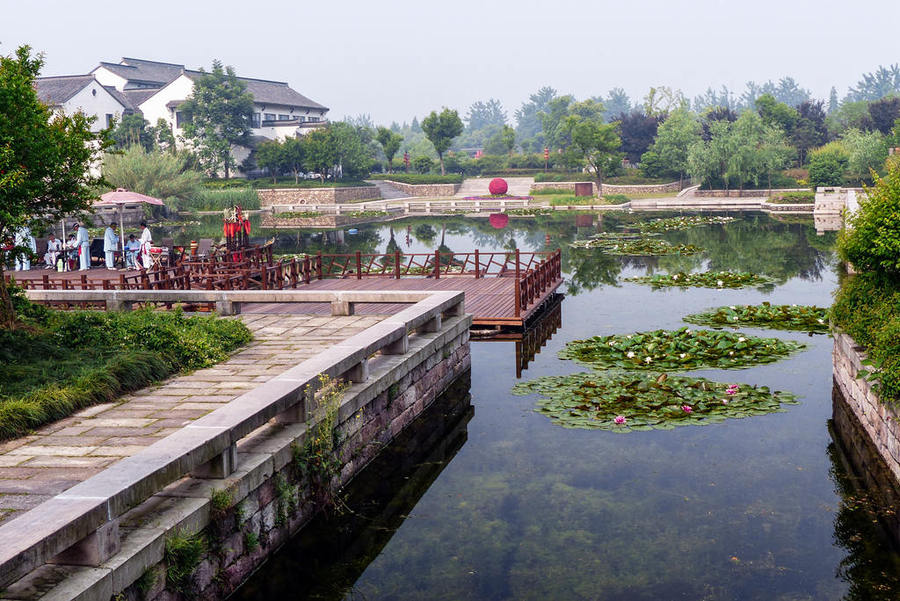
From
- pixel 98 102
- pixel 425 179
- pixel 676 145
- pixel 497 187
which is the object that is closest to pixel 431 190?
pixel 425 179

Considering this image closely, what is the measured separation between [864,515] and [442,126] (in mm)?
75705

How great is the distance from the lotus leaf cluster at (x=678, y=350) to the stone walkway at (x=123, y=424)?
493 cm

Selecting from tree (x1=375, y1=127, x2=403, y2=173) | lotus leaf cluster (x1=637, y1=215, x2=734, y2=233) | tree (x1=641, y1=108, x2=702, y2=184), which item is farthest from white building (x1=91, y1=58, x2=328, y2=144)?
lotus leaf cluster (x1=637, y1=215, x2=734, y2=233)

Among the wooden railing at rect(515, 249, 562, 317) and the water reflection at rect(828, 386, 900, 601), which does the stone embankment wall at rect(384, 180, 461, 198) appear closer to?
the wooden railing at rect(515, 249, 562, 317)

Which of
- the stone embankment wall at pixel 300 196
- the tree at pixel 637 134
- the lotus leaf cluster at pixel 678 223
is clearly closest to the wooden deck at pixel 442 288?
the lotus leaf cluster at pixel 678 223

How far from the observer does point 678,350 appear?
15055 mm

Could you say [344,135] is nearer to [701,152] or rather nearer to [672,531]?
[701,152]

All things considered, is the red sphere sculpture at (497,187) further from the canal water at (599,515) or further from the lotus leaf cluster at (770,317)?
the canal water at (599,515)

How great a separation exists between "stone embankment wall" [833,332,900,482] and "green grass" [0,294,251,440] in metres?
8.08

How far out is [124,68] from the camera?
8181 centimetres

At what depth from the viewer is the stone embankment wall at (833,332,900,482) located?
29.9 feet

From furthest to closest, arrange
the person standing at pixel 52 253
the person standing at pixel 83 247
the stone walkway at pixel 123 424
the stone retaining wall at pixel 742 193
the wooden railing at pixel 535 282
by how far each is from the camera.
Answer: the stone retaining wall at pixel 742 193
the person standing at pixel 52 253
the person standing at pixel 83 247
the wooden railing at pixel 535 282
the stone walkway at pixel 123 424

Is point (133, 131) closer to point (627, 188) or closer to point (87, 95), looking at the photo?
point (87, 95)

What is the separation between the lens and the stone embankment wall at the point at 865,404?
29.9 ft
